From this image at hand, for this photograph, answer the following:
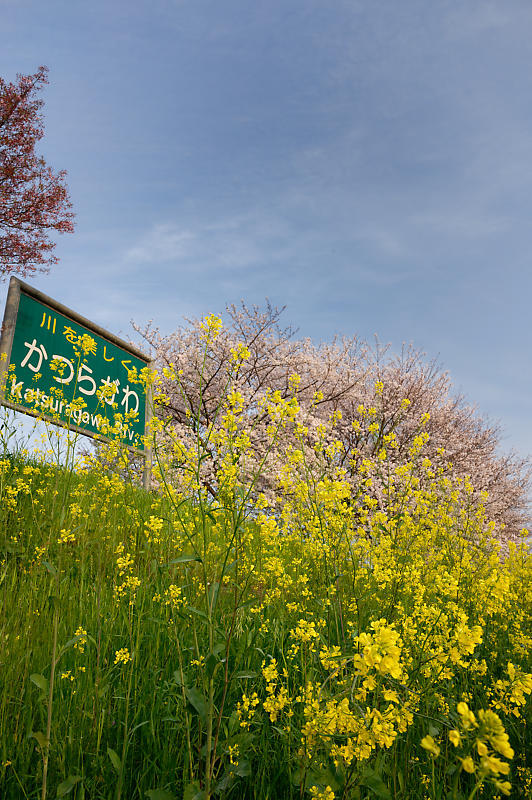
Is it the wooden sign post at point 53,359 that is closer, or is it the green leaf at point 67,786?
the green leaf at point 67,786

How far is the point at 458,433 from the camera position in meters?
17.9

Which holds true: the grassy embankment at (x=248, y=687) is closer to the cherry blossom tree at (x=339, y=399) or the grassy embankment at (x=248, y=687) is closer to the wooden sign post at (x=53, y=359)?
the wooden sign post at (x=53, y=359)

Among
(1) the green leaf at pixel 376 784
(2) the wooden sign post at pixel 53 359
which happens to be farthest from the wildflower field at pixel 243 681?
(2) the wooden sign post at pixel 53 359

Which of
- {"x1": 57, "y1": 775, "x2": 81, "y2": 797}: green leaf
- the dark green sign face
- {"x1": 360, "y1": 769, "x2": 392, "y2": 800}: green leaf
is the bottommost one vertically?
{"x1": 360, "y1": 769, "x2": 392, "y2": 800}: green leaf

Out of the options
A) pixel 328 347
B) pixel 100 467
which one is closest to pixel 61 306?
pixel 100 467

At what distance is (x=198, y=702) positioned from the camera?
1.48m

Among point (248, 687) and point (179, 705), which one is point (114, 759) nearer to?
point (179, 705)

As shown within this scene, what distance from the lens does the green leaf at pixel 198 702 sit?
1453 millimetres

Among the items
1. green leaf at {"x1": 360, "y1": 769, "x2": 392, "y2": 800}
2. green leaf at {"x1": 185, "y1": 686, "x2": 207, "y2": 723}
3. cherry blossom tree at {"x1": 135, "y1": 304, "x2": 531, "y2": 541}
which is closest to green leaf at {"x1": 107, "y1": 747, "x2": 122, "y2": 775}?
green leaf at {"x1": 185, "y1": 686, "x2": 207, "y2": 723}

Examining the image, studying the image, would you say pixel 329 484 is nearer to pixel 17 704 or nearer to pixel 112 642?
pixel 112 642

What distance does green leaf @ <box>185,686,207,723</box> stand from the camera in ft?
4.77

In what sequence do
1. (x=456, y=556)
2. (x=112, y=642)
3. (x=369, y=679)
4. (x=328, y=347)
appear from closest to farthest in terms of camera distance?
(x=369, y=679) → (x=112, y=642) → (x=456, y=556) → (x=328, y=347)

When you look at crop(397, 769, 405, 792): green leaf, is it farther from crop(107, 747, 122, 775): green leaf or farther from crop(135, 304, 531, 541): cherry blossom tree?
crop(135, 304, 531, 541): cherry blossom tree

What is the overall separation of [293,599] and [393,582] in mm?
734
